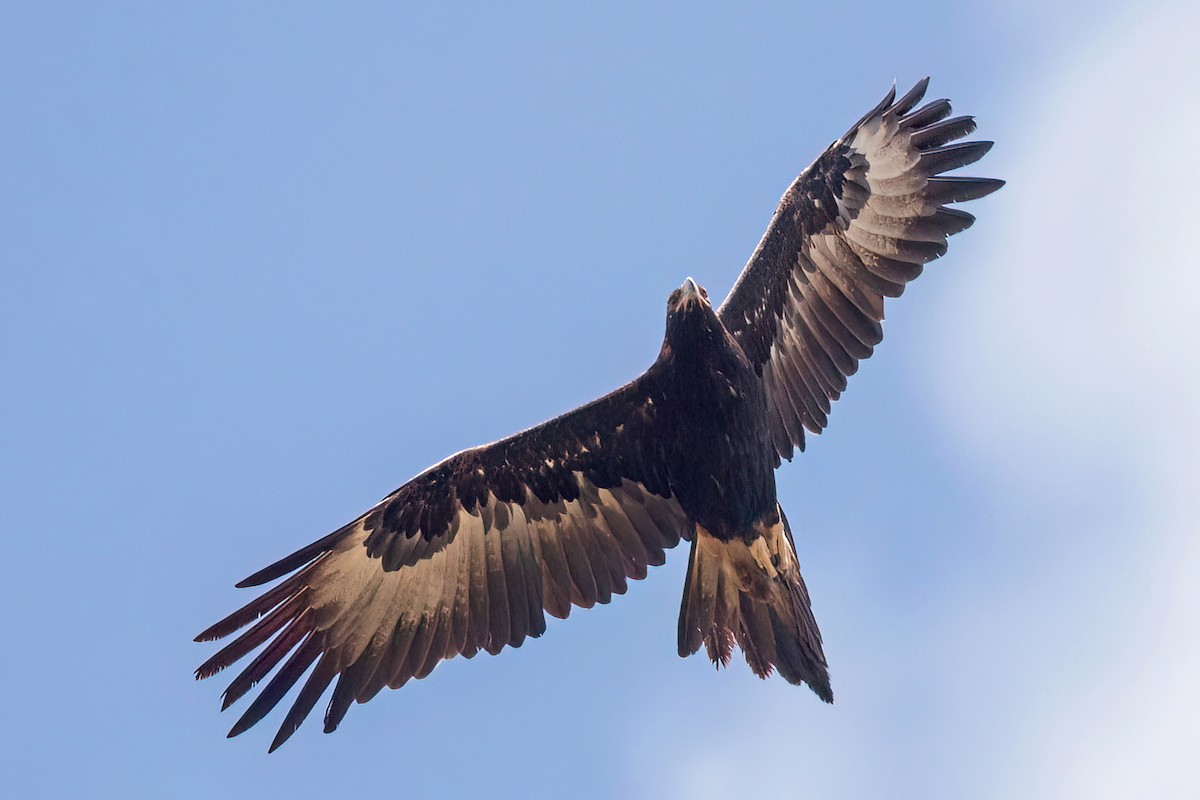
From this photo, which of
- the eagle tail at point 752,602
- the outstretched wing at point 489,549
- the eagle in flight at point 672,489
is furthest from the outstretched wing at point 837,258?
the outstretched wing at point 489,549

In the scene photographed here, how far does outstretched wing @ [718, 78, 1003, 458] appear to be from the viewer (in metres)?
11.8

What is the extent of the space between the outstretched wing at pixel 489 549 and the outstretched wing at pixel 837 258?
122 cm

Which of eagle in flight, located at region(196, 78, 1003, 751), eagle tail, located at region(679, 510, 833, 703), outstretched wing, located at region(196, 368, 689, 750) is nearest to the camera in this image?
eagle tail, located at region(679, 510, 833, 703)

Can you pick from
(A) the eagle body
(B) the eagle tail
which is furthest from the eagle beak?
(B) the eagle tail

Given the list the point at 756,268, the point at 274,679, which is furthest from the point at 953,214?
the point at 274,679

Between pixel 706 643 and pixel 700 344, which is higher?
pixel 700 344

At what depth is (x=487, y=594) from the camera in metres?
12.1

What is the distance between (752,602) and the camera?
11.4m

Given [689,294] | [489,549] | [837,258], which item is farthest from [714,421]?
[489,549]

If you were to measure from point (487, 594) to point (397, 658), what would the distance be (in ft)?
2.90

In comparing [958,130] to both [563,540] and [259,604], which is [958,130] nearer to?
[563,540]

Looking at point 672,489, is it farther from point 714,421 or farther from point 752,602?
point 752,602

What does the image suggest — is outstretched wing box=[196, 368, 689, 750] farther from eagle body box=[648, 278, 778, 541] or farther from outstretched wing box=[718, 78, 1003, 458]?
outstretched wing box=[718, 78, 1003, 458]

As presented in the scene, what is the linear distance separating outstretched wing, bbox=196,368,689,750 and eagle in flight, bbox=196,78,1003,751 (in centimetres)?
1
